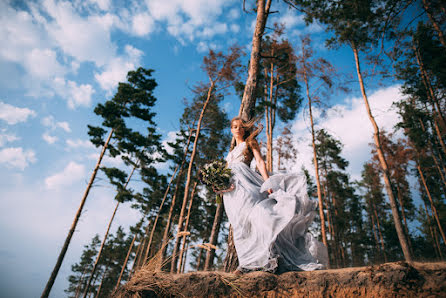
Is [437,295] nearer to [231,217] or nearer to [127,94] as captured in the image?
[231,217]

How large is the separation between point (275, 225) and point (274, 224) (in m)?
0.02

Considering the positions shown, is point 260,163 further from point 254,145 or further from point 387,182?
point 387,182

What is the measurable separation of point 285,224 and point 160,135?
18.0 metres

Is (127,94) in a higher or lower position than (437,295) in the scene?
higher

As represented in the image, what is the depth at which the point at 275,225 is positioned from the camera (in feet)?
8.71

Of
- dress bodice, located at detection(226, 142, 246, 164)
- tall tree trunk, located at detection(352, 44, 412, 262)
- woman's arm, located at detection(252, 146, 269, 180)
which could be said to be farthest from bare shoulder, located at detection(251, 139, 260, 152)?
tall tree trunk, located at detection(352, 44, 412, 262)

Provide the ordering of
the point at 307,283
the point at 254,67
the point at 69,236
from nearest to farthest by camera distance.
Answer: the point at 307,283 → the point at 254,67 → the point at 69,236

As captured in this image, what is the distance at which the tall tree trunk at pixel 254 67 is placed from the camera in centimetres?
446

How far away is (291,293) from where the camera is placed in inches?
78.5

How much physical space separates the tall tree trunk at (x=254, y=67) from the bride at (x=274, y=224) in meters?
1.65

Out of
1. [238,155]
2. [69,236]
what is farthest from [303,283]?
[69,236]

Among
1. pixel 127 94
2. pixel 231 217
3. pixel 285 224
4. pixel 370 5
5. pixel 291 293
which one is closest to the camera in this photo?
pixel 291 293

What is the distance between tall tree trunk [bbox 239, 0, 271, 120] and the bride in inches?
65.0

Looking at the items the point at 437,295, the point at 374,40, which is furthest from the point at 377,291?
the point at 374,40
